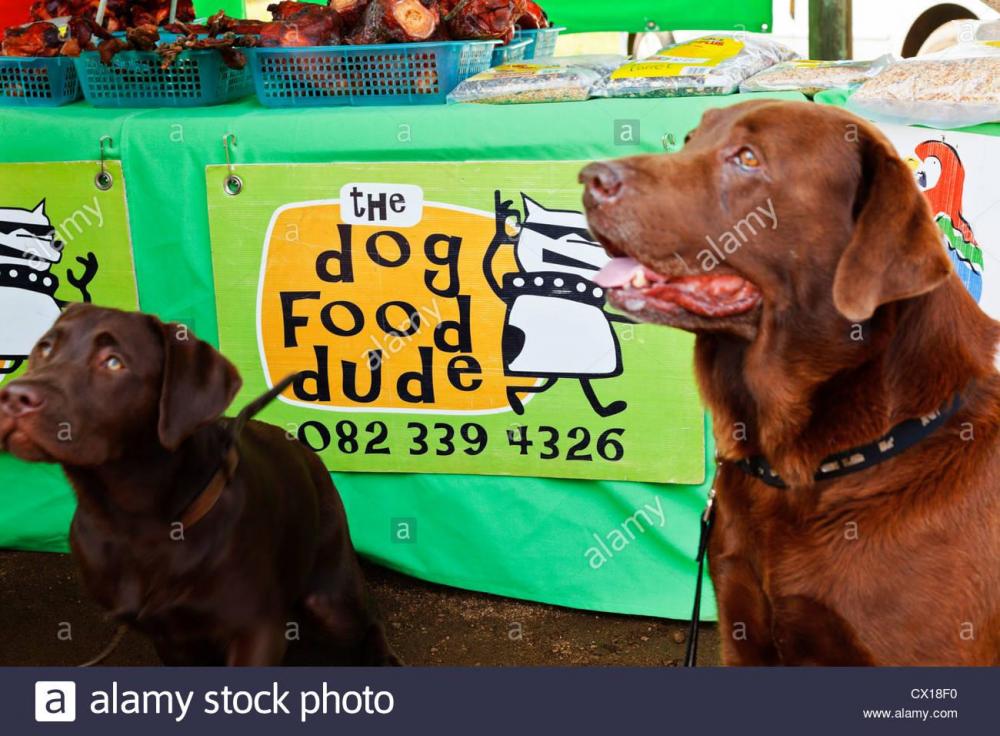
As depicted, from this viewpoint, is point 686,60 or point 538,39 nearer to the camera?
point 686,60

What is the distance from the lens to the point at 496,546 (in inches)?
143

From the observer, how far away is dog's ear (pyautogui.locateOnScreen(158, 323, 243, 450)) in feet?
8.50

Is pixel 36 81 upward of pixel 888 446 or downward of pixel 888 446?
upward

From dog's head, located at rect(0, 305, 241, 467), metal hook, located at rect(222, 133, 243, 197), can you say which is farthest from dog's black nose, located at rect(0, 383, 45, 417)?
metal hook, located at rect(222, 133, 243, 197)

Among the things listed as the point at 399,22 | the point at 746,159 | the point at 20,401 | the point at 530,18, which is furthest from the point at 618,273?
the point at 530,18

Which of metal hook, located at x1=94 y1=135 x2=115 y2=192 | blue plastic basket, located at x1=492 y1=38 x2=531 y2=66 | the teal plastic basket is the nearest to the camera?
metal hook, located at x1=94 y1=135 x2=115 y2=192

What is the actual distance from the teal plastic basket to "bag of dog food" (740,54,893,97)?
1.65 meters

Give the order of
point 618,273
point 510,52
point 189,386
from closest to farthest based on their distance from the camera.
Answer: point 618,273 < point 189,386 < point 510,52

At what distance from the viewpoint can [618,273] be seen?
7.14 ft

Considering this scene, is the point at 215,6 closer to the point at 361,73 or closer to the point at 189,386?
the point at 361,73

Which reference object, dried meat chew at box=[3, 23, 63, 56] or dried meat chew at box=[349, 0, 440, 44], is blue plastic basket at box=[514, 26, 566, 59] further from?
Answer: dried meat chew at box=[3, 23, 63, 56]

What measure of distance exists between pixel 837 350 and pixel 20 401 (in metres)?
1.66

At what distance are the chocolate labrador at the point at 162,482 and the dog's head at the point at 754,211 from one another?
108 cm

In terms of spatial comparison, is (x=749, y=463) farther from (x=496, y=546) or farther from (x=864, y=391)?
(x=496, y=546)
